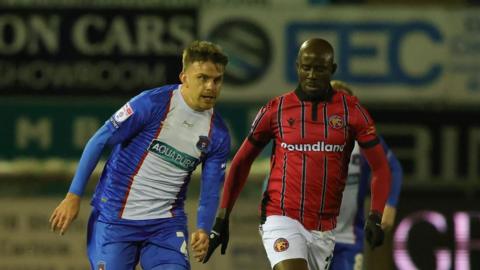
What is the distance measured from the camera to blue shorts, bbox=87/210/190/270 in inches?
261

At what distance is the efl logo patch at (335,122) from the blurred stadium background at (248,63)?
531cm

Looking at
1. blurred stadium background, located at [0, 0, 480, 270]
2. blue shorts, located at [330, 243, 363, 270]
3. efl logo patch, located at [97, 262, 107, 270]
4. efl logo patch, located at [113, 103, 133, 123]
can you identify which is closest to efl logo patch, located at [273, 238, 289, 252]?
efl logo patch, located at [97, 262, 107, 270]

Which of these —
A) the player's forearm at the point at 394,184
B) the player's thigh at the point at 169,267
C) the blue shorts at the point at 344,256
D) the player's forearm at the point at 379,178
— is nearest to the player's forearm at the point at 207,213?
the player's thigh at the point at 169,267

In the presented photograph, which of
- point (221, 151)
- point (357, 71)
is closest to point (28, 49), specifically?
point (357, 71)

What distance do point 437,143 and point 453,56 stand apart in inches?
34.4

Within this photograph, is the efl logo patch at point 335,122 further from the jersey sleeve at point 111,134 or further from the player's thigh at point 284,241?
the jersey sleeve at point 111,134

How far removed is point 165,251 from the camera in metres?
6.64

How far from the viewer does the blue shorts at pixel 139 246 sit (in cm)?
664

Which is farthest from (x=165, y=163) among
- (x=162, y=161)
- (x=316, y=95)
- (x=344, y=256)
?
(x=344, y=256)

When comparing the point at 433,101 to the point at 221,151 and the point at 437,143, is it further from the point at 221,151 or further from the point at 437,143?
the point at 221,151

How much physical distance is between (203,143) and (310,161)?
22.4 inches

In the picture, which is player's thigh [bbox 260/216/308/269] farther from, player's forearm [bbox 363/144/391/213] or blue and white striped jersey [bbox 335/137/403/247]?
blue and white striped jersey [bbox 335/137/403/247]

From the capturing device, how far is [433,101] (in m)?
12.8

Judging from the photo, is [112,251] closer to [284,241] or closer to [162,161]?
[162,161]
